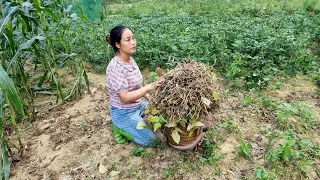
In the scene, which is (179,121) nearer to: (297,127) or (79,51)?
(297,127)

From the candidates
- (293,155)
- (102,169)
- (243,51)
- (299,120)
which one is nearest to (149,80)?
(243,51)

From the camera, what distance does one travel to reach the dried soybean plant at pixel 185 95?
2176mm

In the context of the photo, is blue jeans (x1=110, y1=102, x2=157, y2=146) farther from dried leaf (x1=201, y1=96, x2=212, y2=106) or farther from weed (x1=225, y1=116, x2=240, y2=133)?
weed (x1=225, y1=116, x2=240, y2=133)

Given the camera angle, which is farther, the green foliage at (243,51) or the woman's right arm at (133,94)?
the green foliage at (243,51)

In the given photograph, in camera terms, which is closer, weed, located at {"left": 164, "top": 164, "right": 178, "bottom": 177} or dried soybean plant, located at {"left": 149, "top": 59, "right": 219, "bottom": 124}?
dried soybean plant, located at {"left": 149, "top": 59, "right": 219, "bottom": 124}

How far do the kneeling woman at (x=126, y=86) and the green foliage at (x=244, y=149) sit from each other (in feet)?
2.79

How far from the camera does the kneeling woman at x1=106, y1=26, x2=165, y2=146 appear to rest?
2.50 metres

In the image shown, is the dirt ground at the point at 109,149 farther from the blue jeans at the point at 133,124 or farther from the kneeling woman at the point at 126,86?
the kneeling woman at the point at 126,86

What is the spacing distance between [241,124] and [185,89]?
1.26 meters

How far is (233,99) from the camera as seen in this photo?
3611 mm

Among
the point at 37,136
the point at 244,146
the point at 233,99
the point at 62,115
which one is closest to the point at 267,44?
the point at 233,99

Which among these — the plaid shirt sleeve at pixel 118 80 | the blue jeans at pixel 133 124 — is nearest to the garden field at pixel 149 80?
the blue jeans at pixel 133 124

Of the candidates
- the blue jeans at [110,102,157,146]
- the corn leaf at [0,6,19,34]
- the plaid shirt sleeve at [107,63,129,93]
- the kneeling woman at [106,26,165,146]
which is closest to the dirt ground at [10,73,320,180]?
the blue jeans at [110,102,157,146]

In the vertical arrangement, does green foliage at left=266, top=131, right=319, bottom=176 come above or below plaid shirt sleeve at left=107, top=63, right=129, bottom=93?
below
